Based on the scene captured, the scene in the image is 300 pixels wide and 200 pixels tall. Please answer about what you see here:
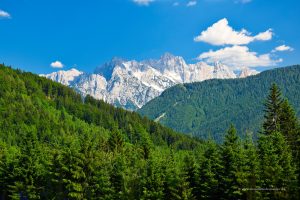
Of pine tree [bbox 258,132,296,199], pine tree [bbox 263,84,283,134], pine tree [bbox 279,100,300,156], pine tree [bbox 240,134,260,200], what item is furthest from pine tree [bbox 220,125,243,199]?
pine tree [bbox 263,84,283,134]

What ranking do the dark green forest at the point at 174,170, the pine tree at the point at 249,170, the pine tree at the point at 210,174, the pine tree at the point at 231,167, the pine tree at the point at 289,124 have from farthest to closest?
the pine tree at the point at 289,124
the pine tree at the point at 210,174
the pine tree at the point at 231,167
the dark green forest at the point at 174,170
the pine tree at the point at 249,170

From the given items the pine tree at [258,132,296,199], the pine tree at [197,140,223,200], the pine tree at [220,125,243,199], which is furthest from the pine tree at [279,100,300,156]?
the pine tree at [197,140,223,200]

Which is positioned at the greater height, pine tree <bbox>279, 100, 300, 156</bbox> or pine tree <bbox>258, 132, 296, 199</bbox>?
pine tree <bbox>279, 100, 300, 156</bbox>

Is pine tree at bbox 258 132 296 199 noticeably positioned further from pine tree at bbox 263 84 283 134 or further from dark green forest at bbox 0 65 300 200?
pine tree at bbox 263 84 283 134

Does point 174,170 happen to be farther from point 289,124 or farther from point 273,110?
point 273,110

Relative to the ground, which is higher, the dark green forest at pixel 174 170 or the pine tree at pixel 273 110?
the pine tree at pixel 273 110

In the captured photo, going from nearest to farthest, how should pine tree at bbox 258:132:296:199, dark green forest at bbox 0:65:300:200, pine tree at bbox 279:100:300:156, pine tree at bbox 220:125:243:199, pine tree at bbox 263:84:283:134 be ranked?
pine tree at bbox 258:132:296:199, dark green forest at bbox 0:65:300:200, pine tree at bbox 220:125:243:199, pine tree at bbox 279:100:300:156, pine tree at bbox 263:84:283:134

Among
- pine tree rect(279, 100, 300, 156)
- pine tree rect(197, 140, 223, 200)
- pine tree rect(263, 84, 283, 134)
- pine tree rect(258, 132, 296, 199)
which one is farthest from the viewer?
pine tree rect(263, 84, 283, 134)

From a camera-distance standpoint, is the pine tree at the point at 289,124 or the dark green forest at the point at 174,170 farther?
the pine tree at the point at 289,124

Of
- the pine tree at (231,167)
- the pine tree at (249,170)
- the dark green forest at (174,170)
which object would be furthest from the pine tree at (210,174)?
A: the pine tree at (249,170)

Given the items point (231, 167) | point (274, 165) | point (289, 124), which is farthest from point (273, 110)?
point (231, 167)

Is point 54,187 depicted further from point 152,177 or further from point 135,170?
point 152,177

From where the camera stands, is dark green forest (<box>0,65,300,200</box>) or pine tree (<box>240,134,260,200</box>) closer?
pine tree (<box>240,134,260,200</box>)

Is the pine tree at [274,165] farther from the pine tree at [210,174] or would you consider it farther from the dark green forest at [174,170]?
the pine tree at [210,174]
